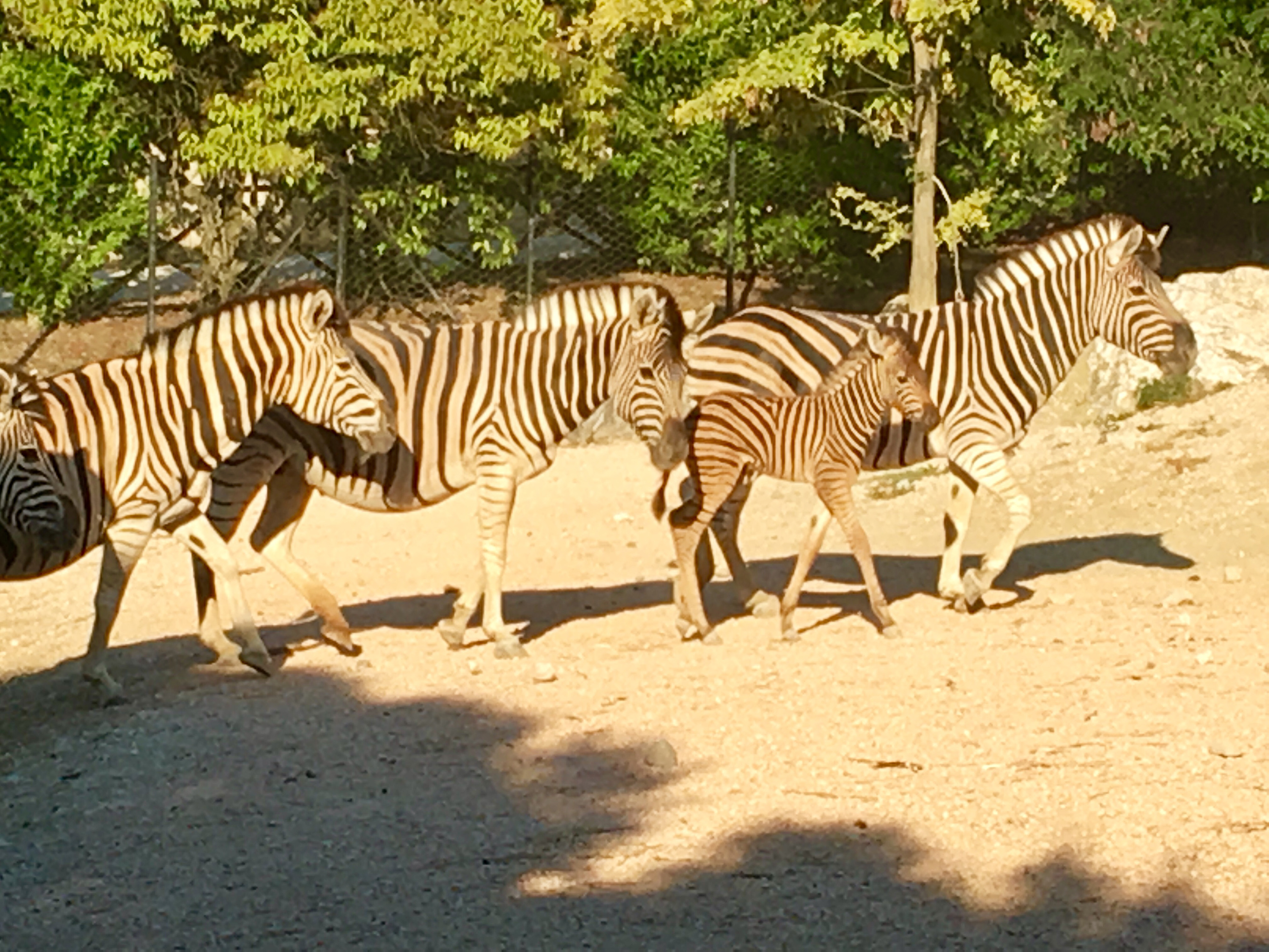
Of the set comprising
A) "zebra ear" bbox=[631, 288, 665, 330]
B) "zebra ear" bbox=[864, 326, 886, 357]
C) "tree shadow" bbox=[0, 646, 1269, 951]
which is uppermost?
"zebra ear" bbox=[631, 288, 665, 330]

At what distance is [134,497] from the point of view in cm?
1001

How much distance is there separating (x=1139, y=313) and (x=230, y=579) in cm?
536

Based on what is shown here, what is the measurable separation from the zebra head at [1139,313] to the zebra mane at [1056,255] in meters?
0.10

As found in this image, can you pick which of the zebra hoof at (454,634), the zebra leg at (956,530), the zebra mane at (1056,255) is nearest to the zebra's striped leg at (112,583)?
the zebra hoof at (454,634)

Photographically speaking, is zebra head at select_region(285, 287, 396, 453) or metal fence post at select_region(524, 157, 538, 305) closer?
zebra head at select_region(285, 287, 396, 453)

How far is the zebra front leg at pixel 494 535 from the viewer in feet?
35.6

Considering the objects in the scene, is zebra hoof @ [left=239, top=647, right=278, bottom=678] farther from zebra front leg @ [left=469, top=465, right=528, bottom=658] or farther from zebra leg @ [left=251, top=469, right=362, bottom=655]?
zebra front leg @ [left=469, top=465, right=528, bottom=658]

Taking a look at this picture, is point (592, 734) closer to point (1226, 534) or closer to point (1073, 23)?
point (1226, 534)

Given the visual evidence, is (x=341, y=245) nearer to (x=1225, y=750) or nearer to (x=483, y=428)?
(x=483, y=428)

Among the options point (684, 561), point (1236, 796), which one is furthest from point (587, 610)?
point (1236, 796)

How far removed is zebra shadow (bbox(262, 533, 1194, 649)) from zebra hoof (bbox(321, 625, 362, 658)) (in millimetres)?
671

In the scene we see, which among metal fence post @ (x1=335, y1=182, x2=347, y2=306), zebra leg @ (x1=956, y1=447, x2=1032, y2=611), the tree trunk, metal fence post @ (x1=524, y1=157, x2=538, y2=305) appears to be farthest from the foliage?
zebra leg @ (x1=956, y1=447, x2=1032, y2=611)

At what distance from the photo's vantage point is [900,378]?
1109 cm

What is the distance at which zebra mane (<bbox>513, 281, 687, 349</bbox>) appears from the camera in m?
10.9
